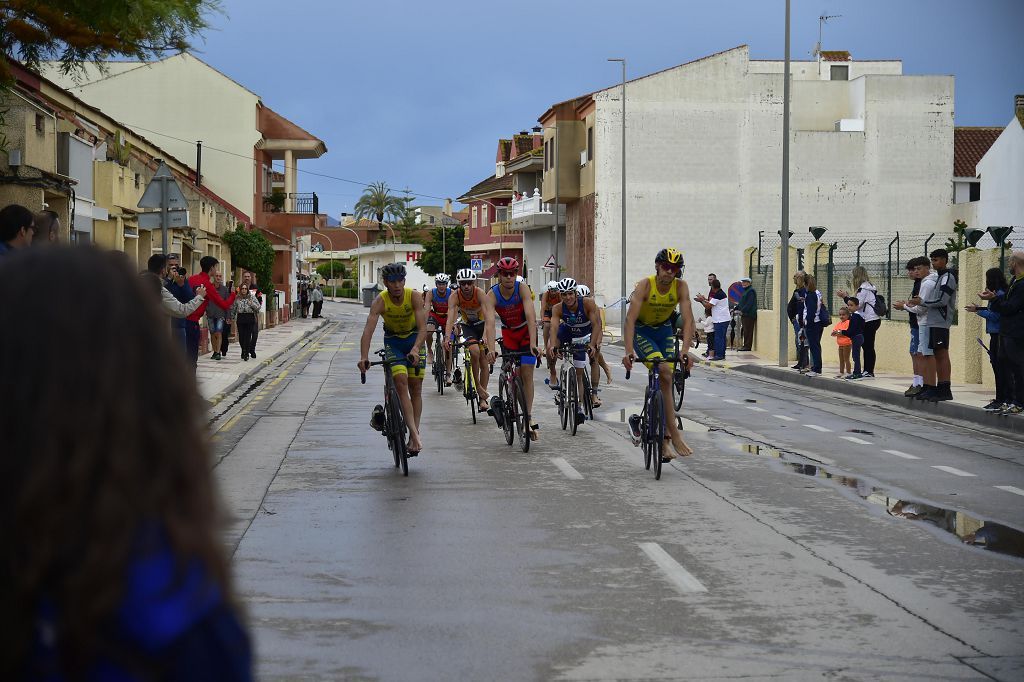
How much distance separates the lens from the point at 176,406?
1798 mm

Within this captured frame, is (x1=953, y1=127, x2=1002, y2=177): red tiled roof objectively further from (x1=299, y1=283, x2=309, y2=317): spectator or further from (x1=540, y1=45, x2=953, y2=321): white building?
(x1=299, y1=283, x2=309, y2=317): spectator

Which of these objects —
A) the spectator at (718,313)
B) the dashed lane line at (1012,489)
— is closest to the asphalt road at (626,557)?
the dashed lane line at (1012,489)

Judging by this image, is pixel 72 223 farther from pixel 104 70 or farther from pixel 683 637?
pixel 683 637

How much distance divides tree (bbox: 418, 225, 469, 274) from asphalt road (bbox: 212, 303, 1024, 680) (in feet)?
287

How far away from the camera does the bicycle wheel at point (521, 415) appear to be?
13.2 metres

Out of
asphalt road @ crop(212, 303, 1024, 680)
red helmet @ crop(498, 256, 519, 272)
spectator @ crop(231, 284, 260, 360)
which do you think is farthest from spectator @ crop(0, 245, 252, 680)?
spectator @ crop(231, 284, 260, 360)

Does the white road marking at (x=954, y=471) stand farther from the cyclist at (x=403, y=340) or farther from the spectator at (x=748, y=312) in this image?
the spectator at (x=748, y=312)

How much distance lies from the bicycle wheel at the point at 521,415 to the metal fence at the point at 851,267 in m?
11.5

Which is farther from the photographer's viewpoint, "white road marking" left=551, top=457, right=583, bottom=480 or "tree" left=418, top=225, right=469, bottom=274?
"tree" left=418, top=225, right=469, bottom=274

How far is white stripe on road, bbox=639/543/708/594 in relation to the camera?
283 inches

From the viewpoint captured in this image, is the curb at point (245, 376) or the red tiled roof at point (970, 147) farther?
the red tiled roof at point (970, 147)

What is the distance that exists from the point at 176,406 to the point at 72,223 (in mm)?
23523

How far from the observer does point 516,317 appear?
13633 millimetres

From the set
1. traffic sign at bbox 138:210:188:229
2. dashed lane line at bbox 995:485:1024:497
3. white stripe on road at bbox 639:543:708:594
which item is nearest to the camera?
white stripe on road at bbox 639:543:708:594
